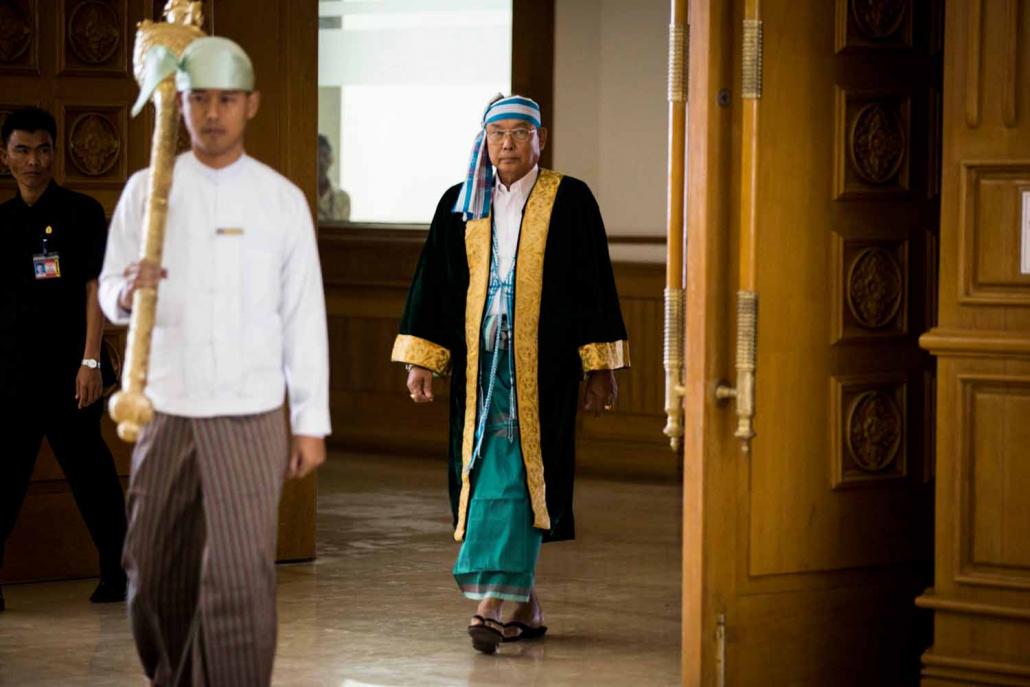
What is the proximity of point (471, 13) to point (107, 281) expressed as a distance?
6512 millimetres

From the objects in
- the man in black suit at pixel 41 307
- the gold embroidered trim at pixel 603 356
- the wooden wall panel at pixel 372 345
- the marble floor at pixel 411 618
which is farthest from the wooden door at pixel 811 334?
the wooden wall panel at pixel 372 345

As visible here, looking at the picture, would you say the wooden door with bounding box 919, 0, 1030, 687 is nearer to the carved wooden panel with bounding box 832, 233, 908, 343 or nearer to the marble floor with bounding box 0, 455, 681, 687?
the carved wooden panel with bounding box 832, 233, 908, 343

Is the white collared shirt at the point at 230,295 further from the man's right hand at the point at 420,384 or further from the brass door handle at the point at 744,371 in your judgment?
the man's right hand at the point at 420,384

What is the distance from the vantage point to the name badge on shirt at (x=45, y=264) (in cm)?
550

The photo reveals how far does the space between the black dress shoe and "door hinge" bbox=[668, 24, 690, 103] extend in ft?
8.28

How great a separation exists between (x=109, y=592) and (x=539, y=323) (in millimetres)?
1619

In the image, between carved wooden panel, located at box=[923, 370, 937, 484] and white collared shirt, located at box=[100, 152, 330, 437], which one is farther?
carved wooden panel, located at box=[923, 370, 937, 484]

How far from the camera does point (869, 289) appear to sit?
437 cm

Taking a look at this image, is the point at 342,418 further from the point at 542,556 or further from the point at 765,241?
the point at 765,241

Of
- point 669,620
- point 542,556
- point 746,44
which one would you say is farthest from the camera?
point 542,556

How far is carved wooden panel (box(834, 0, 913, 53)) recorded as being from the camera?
4.23 m

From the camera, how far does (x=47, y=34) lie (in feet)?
19.2

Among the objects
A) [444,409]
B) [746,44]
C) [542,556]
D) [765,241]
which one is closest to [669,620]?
[542,556]

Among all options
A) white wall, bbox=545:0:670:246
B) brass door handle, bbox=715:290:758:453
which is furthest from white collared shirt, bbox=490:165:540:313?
white wall, bbox=545:0:670:246
